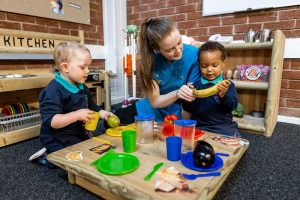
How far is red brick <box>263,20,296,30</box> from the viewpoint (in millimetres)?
2010

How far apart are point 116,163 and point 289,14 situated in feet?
6.86

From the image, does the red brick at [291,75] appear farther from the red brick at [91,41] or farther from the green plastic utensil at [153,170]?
the red brick at [91,41]

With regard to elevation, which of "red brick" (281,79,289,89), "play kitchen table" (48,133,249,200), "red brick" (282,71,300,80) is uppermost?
"red brick" (282,71,300,80)

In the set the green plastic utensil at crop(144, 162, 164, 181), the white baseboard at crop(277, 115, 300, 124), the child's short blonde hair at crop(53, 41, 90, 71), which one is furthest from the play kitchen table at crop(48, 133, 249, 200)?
the white baseboard at crop(277, 115, 300, 124)

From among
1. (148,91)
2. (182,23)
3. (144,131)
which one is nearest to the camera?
(144,131)

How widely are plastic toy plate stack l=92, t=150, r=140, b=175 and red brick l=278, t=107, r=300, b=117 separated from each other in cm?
190

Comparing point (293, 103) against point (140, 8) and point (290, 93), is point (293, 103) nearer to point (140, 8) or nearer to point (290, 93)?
point (290, 93)

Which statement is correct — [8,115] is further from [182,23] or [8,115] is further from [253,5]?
[253,5]

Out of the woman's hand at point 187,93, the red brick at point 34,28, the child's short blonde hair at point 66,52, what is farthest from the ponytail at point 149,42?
the red brick at point 34,28

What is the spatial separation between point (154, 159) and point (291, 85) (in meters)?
1.86

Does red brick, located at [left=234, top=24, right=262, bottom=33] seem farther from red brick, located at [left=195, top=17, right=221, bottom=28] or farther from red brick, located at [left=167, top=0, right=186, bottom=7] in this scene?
red brick, located at [left=167, top=0, right=186, bottom=7]

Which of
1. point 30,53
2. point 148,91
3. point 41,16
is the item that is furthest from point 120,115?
point 41,16

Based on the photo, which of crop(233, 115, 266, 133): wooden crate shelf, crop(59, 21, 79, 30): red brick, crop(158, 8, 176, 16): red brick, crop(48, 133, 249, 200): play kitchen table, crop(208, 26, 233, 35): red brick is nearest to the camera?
crop(48, 133, 249, 200): play kitchen table

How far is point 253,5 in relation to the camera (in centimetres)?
214
